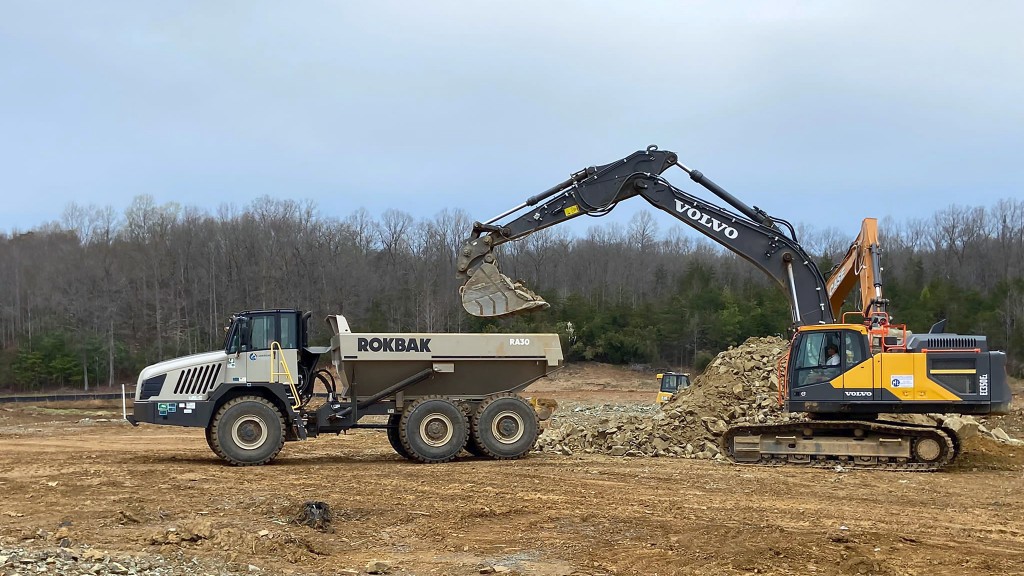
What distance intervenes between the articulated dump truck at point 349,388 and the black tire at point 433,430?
2cm

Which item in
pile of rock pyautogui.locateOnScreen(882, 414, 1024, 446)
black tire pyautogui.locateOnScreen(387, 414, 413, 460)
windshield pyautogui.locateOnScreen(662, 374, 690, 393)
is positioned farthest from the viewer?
windshield pyautogui.locateOnScreen(662, 374, 690, 393)

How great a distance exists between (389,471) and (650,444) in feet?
17.9

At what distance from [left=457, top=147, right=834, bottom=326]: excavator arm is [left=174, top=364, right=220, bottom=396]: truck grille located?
4.36 metres

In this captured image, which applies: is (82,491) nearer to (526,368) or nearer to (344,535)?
(344,535)

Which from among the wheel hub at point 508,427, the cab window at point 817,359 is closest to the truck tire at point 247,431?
the wheel hub at point 508,427

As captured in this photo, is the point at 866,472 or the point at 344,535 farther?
the point at 866,472

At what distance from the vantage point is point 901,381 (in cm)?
1400

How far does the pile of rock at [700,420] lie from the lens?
17391 millimetres

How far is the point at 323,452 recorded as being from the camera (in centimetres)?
1880

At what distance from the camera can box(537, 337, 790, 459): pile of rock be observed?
17.4m

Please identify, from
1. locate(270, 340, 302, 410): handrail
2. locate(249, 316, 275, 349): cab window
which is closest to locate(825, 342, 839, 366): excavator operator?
locate(270, 340, 302, 410): handrail

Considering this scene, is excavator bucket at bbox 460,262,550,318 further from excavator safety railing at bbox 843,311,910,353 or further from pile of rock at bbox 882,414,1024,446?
pile of rock at bbox 882,414,1024,446

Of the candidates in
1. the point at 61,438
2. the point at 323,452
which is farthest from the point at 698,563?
the point at 61,438

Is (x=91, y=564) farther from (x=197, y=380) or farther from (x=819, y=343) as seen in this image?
(x=819, y=343)
